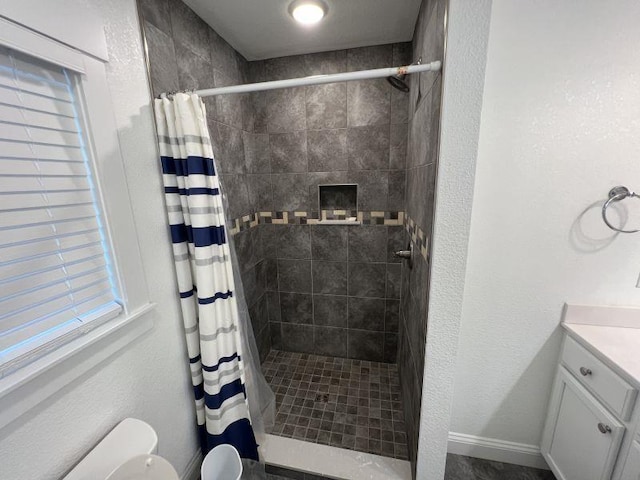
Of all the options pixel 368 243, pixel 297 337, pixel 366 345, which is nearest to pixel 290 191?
pixel 368 243

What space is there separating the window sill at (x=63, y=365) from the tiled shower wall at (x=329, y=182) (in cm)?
128

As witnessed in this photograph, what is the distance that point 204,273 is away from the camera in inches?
42.5

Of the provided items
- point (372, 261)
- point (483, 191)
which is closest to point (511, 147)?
point (483, 191)

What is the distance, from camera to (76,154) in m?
0.81

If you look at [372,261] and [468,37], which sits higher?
[468,37]

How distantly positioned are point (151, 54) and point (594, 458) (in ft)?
7.95

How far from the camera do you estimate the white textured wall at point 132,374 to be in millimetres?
719

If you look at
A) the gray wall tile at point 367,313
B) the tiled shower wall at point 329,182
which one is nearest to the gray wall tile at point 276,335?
the tiled shower wall at point 329,182

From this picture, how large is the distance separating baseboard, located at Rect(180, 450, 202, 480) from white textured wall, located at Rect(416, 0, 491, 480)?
1.11m

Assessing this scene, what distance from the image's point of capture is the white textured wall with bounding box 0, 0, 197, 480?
719 millimetres

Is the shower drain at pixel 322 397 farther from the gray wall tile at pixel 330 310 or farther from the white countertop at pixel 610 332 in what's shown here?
the white countertop at pixel 610 332

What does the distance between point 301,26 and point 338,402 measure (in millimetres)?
2418

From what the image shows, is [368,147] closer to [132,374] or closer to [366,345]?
[366,345]

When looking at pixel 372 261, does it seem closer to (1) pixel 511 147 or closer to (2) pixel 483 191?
(2) pixel 483 191
